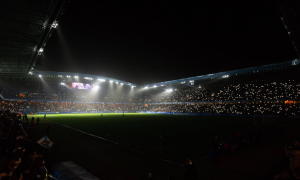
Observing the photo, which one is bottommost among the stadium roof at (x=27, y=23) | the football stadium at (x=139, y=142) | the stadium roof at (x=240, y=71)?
the football stadium at (x=139, y=142)

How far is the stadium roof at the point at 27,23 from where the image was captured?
9.75 meters

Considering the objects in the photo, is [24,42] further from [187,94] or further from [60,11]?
[187,94]

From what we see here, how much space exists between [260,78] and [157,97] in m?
44.5

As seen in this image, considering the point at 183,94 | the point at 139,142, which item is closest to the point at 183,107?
the point at 183,94

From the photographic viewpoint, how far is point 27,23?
1138cm

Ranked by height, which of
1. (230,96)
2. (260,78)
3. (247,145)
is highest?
(260,78)

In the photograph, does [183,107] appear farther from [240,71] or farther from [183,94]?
[240,71]

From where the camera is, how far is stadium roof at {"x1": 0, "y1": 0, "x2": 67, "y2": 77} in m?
9.75

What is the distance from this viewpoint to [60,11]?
433 inches

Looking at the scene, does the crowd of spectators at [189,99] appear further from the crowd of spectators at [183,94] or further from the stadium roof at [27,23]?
the stadium roof at [27,23]

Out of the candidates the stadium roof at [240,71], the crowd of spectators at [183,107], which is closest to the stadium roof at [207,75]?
the stadium roof at [240,71]

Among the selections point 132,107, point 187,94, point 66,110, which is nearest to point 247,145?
point 187,94

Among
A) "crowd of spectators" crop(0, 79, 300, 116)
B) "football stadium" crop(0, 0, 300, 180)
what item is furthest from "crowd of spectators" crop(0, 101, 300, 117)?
"football stadium" crop(0, 0, 300, 180)

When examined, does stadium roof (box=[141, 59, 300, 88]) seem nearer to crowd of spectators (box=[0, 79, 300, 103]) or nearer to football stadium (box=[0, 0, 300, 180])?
football stadium (box=[0, 0, 300, 180])
